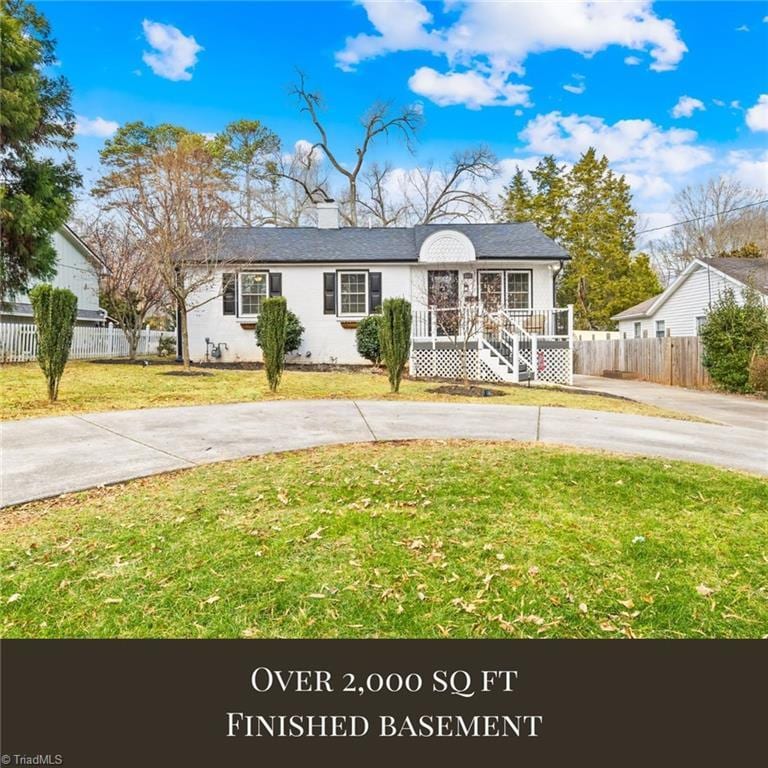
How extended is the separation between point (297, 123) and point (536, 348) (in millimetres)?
21059

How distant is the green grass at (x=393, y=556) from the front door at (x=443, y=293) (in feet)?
31.8

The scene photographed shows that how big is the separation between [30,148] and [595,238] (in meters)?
26.9

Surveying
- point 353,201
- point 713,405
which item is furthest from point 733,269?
point 353,201

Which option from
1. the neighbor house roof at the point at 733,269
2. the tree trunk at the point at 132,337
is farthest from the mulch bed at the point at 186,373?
the neighbor house roof at the point at 733,269

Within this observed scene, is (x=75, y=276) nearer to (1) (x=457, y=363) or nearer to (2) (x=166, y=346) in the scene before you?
(2) (x=166, y=346)

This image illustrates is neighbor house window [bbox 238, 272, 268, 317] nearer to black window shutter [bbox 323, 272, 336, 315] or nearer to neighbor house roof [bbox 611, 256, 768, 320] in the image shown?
black window shutter [bbox 323, 272, 336, 315]

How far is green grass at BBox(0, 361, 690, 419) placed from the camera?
7.13 meters

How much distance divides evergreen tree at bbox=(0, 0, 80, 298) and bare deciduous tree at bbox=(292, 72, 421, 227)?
14.6m

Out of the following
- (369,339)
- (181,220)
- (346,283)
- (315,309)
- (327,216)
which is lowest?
(369,339)

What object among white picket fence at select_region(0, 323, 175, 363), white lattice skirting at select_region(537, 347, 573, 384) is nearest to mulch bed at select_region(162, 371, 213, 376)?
white picket fence at select_region(0, 323, 175, 363)

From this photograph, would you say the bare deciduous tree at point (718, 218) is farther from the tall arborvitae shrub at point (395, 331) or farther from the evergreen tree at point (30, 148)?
the evergreen tree at point (30, 148)

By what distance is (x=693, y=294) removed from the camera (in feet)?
66.3

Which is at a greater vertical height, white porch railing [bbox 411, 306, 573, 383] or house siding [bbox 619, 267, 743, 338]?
house siding [bbox 619, 267, 743, 338]
